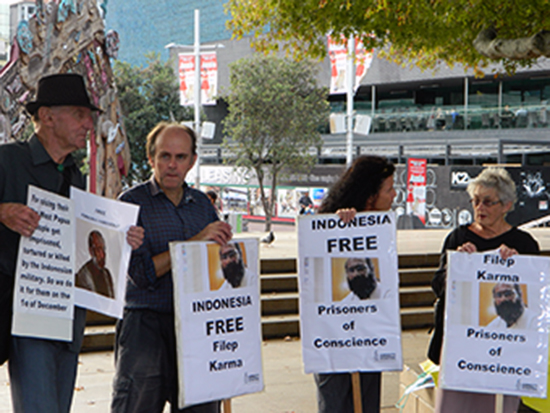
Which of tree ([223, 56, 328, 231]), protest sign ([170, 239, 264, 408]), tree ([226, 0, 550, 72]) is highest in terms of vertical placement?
tree ([223, 56, 328, 231])

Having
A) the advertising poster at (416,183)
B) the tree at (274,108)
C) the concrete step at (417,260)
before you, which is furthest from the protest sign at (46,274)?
the tree at (274,108)

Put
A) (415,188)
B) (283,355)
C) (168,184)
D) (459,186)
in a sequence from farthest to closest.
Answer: (459,186), (415,188), (283,355), (168,184)

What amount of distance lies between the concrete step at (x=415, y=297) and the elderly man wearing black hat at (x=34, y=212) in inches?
263

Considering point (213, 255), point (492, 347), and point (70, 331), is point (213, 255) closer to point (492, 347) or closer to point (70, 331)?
point (70, 331)

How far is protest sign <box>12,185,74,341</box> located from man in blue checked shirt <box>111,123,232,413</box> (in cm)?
30

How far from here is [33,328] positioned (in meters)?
3.04

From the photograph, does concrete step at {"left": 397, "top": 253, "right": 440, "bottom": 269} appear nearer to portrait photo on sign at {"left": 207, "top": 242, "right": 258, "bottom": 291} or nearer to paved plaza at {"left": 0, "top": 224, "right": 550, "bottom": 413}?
paved plaza at {"left": 0, "top": 224, "right": 550, "bottom": 413}

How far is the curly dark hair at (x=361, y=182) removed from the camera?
12.2 ft

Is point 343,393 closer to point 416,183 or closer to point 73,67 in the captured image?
point 73,67

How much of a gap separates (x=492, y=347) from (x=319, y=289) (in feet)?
3.13

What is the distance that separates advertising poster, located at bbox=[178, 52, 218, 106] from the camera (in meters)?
30.5

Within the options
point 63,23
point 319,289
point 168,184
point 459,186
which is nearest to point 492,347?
point 319,289

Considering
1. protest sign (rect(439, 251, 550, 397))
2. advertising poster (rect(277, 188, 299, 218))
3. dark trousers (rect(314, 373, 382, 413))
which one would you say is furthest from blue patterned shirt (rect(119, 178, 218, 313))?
advertising poster (rect(277, 188, 299, 218))

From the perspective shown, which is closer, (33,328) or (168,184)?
(33,328)
